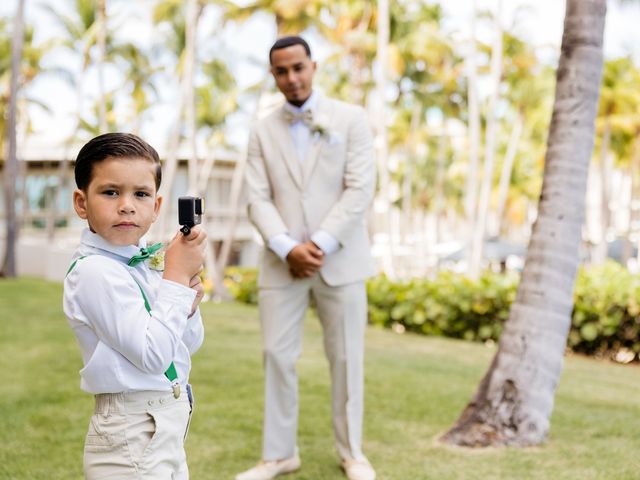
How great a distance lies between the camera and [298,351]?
436 cm

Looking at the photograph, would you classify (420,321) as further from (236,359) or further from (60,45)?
(60,45)

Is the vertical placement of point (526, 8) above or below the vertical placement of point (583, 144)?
above

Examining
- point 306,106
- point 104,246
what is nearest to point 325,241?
point 306,106

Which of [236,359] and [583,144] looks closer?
[583,144]

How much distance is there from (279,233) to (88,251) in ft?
A: 6.77

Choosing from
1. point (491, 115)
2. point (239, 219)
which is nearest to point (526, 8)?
point (491, 115)

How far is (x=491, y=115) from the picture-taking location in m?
25.5

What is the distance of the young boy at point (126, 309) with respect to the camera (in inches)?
80.7

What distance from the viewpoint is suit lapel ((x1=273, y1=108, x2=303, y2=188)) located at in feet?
14.0

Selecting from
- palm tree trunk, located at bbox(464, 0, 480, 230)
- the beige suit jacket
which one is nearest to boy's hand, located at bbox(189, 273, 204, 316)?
the beige suit jacket

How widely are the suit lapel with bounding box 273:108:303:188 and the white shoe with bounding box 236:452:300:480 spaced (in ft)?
4.92

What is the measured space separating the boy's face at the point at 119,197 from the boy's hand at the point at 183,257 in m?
0.13

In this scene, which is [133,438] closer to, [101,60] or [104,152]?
[104,152]

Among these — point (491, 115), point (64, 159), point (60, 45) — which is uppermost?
point (60, 45)
